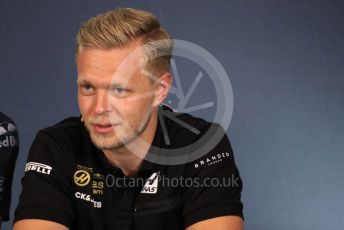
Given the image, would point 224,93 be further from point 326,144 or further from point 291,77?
point 326,144

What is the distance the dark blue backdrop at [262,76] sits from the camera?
7.39 feet

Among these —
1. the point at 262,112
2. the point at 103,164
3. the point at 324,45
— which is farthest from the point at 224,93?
the point at 103,164

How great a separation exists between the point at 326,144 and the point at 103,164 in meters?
1.28

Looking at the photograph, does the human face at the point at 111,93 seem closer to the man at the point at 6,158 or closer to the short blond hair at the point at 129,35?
the short blond hair at the point at 129,35

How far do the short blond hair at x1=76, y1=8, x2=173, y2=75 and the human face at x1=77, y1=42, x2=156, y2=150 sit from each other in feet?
0.07

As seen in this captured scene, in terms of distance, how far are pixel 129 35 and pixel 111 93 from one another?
0.48ft

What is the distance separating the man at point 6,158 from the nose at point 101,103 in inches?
14.0

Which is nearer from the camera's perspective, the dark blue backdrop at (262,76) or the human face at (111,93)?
the human face at (111,93)

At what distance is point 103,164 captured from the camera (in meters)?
1.29

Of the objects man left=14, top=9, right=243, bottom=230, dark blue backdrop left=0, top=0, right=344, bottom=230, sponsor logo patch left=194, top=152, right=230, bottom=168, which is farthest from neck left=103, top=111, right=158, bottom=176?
dark blue backdrop left=0, top=0, right=344, bottom=230

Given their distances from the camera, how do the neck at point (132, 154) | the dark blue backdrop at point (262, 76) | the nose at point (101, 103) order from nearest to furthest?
the nose at point (101, 103) < the neck at point (132, 154) < the dark blue backdrop at point (262, 76)

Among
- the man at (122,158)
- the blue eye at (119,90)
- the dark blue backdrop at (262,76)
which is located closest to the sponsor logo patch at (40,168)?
the man at (122,158)

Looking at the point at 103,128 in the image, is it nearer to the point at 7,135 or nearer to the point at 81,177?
the point at 81,177

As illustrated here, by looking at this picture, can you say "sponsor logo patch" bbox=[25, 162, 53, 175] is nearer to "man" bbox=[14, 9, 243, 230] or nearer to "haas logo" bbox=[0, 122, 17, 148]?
"man" bbox=[14, 9, 243, 230]
